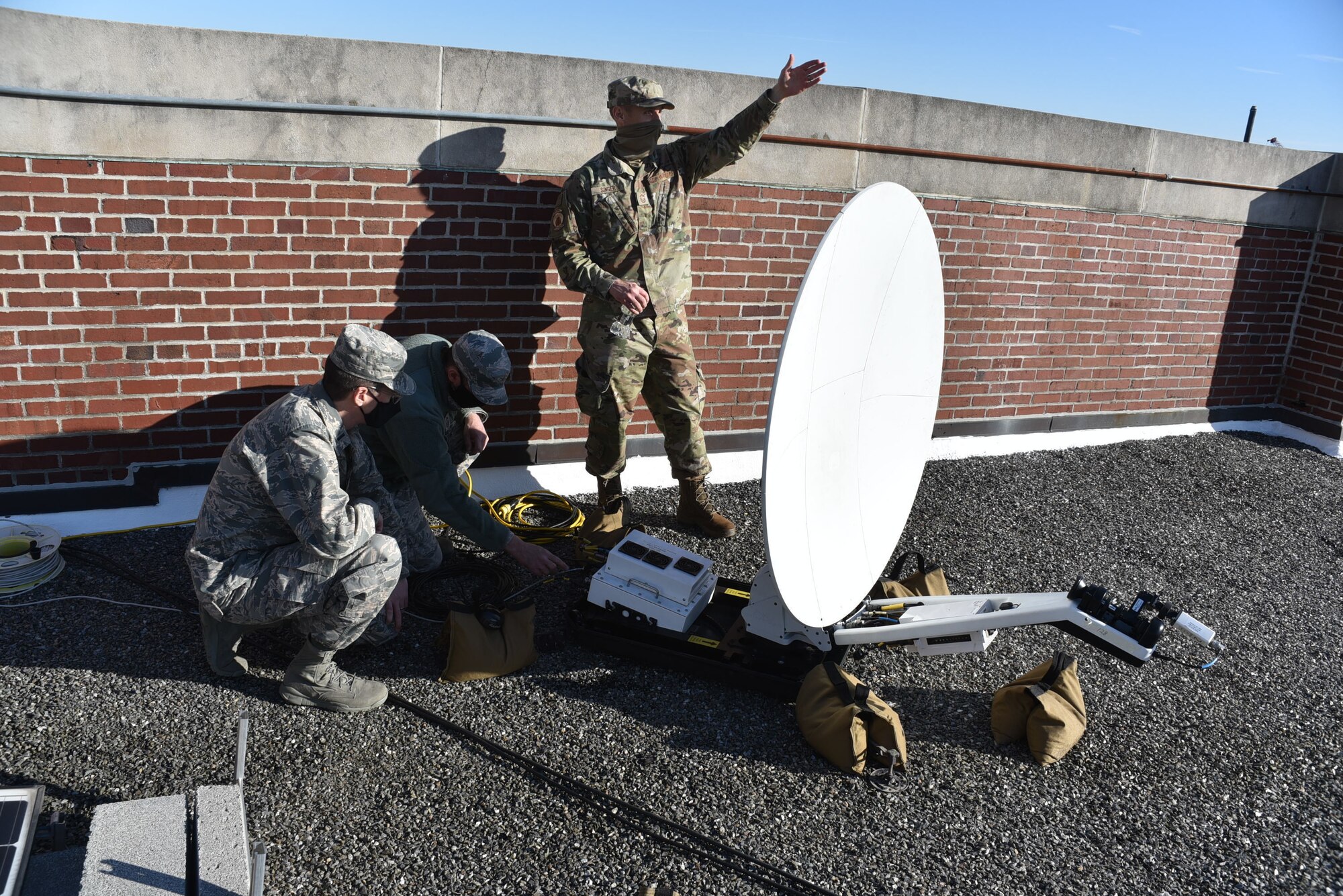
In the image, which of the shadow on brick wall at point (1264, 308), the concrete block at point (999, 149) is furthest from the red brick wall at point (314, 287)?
the shadow on brick wall at point (1264, 308)

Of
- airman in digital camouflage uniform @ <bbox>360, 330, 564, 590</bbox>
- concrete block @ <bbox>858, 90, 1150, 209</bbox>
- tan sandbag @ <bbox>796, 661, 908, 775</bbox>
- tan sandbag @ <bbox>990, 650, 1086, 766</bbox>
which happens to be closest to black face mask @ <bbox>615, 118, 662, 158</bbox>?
airman in digital camouflage uniform @ <bbox>360, 330, 564, 590</bbox>

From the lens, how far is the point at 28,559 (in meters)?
4.06

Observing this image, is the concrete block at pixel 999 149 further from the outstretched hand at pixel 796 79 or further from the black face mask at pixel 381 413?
the black face mask at pixel 381 413

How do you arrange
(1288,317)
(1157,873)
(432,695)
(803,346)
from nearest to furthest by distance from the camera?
(803,346)
(1157,873)
(432,695)
(1288,317)

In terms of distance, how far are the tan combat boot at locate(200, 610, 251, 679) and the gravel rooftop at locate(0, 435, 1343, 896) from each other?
2.8 inches

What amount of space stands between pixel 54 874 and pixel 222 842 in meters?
0.44

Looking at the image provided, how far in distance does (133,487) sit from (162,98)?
1.82 meters

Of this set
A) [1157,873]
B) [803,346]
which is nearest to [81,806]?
[803,346]

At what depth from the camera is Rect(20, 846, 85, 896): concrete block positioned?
2477mm

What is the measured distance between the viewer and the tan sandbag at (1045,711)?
3.52m

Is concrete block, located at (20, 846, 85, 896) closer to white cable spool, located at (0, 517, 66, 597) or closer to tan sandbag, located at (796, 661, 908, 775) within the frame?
white cable spool, located at (0, 517, 66, 597)

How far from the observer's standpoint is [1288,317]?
313 inches

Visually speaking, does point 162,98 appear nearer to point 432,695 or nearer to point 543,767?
point 432,695

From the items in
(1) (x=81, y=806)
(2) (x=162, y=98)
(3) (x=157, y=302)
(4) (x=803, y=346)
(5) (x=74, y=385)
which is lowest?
(1) (x=81, y=806)
